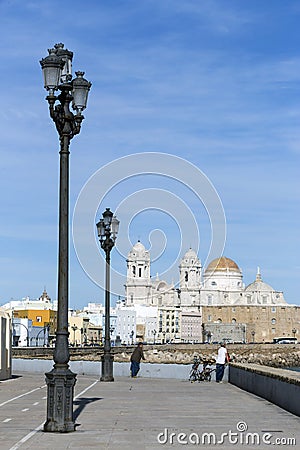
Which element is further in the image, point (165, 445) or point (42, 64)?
point (42, 64)

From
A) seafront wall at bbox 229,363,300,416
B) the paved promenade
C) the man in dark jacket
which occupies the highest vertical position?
the man in dark jacket

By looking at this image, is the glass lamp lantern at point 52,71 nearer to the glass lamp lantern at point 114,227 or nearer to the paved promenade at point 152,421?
Result: the paved promenade at point 152,421

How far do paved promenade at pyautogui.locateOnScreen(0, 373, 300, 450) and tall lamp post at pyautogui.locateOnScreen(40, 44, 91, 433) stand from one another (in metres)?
0.45

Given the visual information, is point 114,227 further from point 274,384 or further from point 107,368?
point 274,384

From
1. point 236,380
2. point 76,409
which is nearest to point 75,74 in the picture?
point 76,409

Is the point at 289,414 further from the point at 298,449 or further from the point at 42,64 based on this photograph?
the point at 42,64

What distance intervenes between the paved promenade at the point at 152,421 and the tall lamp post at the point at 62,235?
0.45 m

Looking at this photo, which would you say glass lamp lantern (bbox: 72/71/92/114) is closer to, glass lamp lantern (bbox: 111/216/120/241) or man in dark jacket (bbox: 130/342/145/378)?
glass lamp lantern (bbox: 111/216/120/241)

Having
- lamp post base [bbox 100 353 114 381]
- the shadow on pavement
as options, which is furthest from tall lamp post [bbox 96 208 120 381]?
the shadow on pavement

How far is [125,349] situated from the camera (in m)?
121

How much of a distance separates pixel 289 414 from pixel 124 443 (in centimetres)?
605

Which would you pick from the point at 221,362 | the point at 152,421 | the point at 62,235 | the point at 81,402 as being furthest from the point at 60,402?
the point at 221,362

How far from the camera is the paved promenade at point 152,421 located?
45.3 ft

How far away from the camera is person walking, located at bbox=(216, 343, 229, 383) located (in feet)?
102
